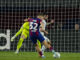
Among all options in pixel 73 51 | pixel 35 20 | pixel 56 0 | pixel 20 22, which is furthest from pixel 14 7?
pixel 35 20

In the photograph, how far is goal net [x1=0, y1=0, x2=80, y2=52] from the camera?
17609 mm

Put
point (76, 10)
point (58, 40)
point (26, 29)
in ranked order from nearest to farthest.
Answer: point (26, 29), point (58, 40), point (76, 10)

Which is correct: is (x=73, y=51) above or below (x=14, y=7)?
below

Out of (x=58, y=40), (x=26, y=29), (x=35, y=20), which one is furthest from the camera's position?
(x=58, y=40)

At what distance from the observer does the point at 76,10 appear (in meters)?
18.9

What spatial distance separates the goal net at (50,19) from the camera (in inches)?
693

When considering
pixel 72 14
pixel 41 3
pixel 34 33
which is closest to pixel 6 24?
pixel 41 3

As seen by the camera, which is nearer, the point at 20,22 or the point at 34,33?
the point at 34,33

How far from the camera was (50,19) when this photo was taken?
1898 centimetres

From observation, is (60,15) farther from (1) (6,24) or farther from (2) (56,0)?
(1) (6,24)

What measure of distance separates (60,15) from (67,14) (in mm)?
495

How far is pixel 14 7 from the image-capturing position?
1859cm

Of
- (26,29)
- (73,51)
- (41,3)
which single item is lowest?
(73,51)

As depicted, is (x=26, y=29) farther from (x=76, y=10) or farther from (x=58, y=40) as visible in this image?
(x=76, y=10)
